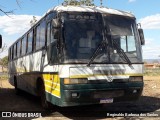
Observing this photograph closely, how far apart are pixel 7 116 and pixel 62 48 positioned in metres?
3.21

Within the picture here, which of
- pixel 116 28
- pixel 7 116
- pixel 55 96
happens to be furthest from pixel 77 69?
pixel 7 116

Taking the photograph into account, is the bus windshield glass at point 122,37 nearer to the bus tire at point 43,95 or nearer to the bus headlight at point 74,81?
the bus headlight at point 74,81

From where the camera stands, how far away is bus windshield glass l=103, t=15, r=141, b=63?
938cm

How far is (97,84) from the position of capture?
29.6 feet

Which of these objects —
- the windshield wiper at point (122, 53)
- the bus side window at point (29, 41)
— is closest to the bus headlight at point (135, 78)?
the windshield wiper at point (122, 53)

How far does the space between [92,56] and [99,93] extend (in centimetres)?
104

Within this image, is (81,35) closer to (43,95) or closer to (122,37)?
(122,37)

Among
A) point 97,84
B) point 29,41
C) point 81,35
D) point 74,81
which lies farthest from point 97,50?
point 29,41

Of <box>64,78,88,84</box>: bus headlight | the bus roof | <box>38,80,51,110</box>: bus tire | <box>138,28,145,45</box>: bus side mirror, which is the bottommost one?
<box>38,80,51,110</box>: bus tire

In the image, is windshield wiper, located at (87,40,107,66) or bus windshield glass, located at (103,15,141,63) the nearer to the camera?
windshield wiper, located at (87,40,107,66)

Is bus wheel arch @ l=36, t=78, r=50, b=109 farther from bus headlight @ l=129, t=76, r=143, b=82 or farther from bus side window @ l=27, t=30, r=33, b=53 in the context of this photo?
bus headlight @ l=129, t=76, r=143, b=82

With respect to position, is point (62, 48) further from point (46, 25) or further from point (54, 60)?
point (46, 25)

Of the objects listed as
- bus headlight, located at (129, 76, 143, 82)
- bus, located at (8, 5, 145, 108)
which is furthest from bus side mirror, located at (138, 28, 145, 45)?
bus headlight, located at (129, 76, 143, 82)

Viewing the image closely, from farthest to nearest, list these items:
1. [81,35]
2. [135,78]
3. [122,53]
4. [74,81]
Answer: [135,78] < [122,53] < [81,35] < [74,81]
